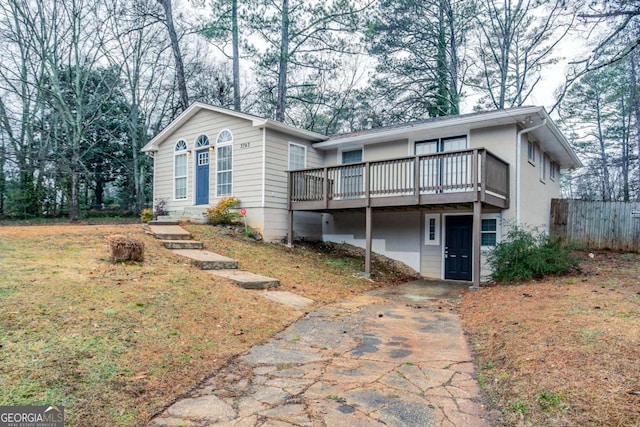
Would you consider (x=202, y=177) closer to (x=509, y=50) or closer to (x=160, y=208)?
(x=160, y=208)

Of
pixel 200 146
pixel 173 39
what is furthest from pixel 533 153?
pixel 173 39

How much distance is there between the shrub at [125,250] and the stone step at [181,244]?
2142mm

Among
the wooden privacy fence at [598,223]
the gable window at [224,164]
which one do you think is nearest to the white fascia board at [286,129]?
the gable window at [224,164]

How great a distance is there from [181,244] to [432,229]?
731cm

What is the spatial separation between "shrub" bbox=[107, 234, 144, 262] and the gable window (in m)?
6.33

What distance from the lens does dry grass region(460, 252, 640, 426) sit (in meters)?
2.86

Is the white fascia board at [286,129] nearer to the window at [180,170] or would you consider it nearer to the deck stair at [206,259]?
the deck stair at [206,259]

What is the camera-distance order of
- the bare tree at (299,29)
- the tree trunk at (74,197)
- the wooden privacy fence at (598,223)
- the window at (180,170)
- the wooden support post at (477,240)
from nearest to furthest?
the wooden support post at (477,240), the wooden privacy fence at (598,223), the window at (180,170), the tree trunk at (74,197), the bare tree at (299,29)

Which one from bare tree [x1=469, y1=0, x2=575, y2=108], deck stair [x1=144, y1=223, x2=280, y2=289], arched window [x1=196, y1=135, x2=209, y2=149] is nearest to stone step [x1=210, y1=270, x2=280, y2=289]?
deck stair [x1=144, y1=223, x2=280, y2=289]

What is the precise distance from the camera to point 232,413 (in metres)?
2.98

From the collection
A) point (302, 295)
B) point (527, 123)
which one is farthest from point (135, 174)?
point (527, 123)

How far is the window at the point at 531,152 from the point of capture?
39.3 feet

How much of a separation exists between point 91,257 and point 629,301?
8.98 m

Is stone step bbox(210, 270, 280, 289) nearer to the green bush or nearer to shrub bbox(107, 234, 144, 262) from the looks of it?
shrub bbox(107, 234, 144, 262)
